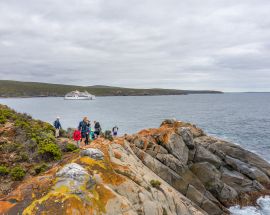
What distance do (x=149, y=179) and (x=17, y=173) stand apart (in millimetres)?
8276

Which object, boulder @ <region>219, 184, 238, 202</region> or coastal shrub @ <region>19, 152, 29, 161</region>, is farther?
boulder @ <region>219, 184, 238, 202</region>

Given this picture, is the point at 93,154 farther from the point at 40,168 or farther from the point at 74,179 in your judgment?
the point at 40,168

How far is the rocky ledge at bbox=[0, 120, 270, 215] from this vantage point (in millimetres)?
10273

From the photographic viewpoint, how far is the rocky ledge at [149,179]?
1027 centimetres

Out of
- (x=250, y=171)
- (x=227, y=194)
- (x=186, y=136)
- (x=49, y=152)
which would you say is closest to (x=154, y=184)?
(x=49, y=152)

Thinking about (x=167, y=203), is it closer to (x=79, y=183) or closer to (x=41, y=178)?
(x=79, y=183)

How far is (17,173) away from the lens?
52.7ft

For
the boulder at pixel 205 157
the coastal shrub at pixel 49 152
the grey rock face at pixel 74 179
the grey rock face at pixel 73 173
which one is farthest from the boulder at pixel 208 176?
the grey rock face at pixel 73 173

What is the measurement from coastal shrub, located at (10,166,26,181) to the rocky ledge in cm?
259

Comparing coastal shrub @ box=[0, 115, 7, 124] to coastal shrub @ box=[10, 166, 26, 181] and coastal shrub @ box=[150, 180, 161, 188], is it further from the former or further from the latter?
coastal shrub @ box=[150, 180, 161, 188]

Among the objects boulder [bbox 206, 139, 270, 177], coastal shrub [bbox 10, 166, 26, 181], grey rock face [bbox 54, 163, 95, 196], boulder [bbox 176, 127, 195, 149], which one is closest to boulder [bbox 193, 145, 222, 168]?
boulder [bbox 176, 127, 195, 149]

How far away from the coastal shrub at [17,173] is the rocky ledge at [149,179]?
259 centimetres

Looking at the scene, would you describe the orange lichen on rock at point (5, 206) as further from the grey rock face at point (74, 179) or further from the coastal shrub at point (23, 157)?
the coastal shrub at point (23, 157)

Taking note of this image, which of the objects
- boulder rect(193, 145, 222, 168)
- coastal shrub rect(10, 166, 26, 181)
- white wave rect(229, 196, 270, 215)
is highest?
coastal shrub rect(10, 166, 26, 181)
